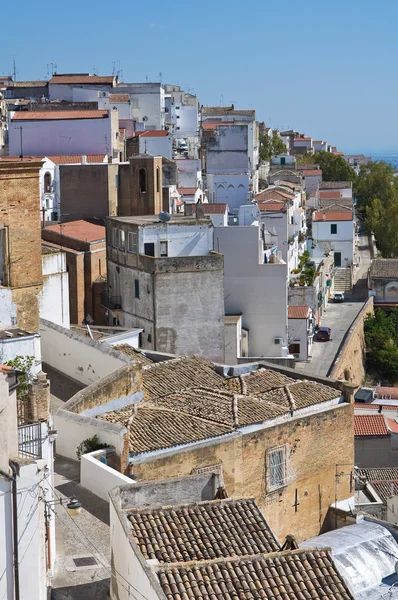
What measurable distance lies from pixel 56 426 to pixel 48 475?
351cm

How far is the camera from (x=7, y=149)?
149 ft

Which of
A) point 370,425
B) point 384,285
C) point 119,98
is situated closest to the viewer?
point 370,425

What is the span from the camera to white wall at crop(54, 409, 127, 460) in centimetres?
1388

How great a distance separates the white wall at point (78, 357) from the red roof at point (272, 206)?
26.2m

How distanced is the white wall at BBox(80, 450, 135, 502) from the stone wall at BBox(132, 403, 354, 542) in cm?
97

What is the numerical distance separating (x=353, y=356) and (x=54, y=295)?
60.7ft

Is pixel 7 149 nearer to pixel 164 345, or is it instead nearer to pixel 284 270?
pixel 284 270

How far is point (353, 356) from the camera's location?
37.6m

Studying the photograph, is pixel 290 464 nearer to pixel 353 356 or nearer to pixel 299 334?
pixel 299 334

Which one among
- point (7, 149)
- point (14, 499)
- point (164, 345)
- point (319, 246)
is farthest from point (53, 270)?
point (319, 246)

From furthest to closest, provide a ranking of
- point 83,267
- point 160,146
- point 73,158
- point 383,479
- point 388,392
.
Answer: point 160,146, point 73,158, point 388,392, point 83,267, point 383,479

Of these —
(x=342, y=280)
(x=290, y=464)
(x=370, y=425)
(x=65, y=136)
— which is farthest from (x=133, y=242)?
(x=342, y=280)

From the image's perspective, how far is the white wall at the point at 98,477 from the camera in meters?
12.7

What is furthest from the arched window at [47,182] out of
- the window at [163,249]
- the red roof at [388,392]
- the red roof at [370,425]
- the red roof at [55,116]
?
the red roof at [370,425]
